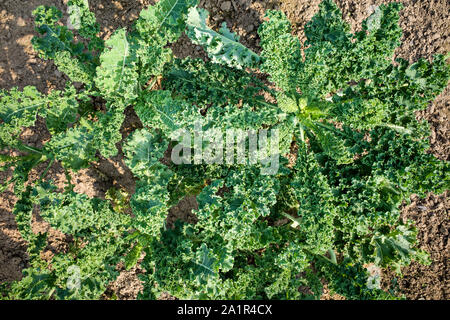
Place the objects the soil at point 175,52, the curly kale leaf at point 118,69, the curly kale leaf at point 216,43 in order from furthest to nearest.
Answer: the soil at point 175,52, the curly kale leaf at point 216,43, the curly kale leaf at point 118,69

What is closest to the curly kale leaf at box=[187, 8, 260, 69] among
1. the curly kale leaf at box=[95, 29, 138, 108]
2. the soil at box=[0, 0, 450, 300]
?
the curly kale leaf at box=[95, 29, 138, 108]

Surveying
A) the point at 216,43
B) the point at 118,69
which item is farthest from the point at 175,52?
the point at 118,69

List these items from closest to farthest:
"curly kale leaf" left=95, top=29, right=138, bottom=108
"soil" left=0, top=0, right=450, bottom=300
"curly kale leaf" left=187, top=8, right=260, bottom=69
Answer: "curly kale leaf" left=95, top=29, right=138, bottom=108, "curly kale leaf" left=187, top=8, right=260, bottom=69, "soil" left=0, top=0, right=450, bottom=300

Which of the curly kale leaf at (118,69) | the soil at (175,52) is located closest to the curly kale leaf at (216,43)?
the curly kale leaf at (118,69)

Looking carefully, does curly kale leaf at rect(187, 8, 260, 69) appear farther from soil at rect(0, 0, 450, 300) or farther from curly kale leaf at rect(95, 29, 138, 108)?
soil at rect(0, 0, 450, 300)

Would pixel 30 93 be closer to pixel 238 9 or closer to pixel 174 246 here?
pixel 174 246

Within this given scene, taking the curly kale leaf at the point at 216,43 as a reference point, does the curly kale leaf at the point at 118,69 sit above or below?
below

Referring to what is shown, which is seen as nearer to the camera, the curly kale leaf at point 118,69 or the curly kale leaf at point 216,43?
the curly kale leaf at point 118,69

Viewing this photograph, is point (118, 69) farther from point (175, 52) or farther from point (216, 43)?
point (175, 52)

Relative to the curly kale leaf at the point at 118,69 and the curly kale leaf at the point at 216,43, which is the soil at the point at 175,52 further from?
the curly kale leaf at the point at 118,69
